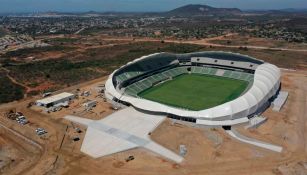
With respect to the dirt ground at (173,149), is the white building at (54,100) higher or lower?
higher

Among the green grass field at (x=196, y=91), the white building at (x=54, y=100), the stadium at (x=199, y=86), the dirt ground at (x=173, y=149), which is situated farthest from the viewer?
the green grass field at (x=196, y=91)

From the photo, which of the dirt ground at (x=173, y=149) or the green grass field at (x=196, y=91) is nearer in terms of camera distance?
the dirt ground at (x=173, y=149)

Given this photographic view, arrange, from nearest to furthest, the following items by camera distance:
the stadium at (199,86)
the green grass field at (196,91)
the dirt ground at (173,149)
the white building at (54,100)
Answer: the dirt ground at (173,149) < the stadium at (199,86) < the white building at (54,100) < the green grass field at (196,91)

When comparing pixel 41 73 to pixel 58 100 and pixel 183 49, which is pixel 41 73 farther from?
pixel 183 49

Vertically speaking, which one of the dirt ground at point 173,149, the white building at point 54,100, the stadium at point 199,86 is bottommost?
the dirt ground at point 173,149

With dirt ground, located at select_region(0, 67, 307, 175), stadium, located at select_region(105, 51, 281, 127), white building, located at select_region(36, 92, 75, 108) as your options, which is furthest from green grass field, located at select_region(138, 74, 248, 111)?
white building, located at select_region(36, 92, 75, 108)

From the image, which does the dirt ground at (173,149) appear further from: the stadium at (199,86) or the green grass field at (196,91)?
the green grass field at (196,91)

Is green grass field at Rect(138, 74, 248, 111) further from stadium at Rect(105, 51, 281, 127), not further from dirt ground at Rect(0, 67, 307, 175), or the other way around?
dirt ground at Rect(0, 67, 307, 175)

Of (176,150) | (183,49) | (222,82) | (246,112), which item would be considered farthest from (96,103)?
(183,49)

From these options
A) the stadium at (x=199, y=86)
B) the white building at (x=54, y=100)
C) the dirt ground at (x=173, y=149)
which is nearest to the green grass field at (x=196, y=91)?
the stadium at (x=199, y=86)
